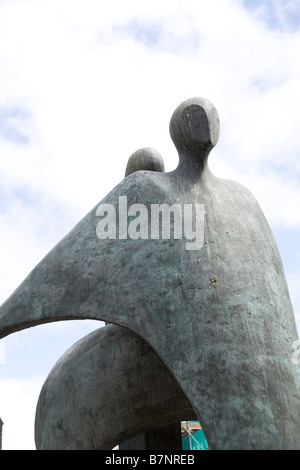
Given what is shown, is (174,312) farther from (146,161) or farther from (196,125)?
(146,161)

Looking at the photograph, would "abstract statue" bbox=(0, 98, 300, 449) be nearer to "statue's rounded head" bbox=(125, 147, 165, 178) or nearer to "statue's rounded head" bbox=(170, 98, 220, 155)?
"statue's rounded head" bbox=(170, 98, 220, 155)

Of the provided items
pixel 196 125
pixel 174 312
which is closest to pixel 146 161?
pixel 196 125

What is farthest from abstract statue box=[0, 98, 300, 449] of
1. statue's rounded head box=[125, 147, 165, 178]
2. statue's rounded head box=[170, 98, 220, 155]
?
statue's rounded head box=[125, 147, 165, 178]

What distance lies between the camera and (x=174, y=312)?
4.59m

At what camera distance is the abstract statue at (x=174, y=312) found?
14.2 feet

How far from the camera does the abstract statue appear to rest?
433 centimetres

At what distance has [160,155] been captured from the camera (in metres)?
6.22

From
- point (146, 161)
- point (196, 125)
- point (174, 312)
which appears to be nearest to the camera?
point (174, 312)

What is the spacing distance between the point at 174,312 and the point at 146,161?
1.94 meters

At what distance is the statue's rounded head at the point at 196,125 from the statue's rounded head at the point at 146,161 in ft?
2.68
